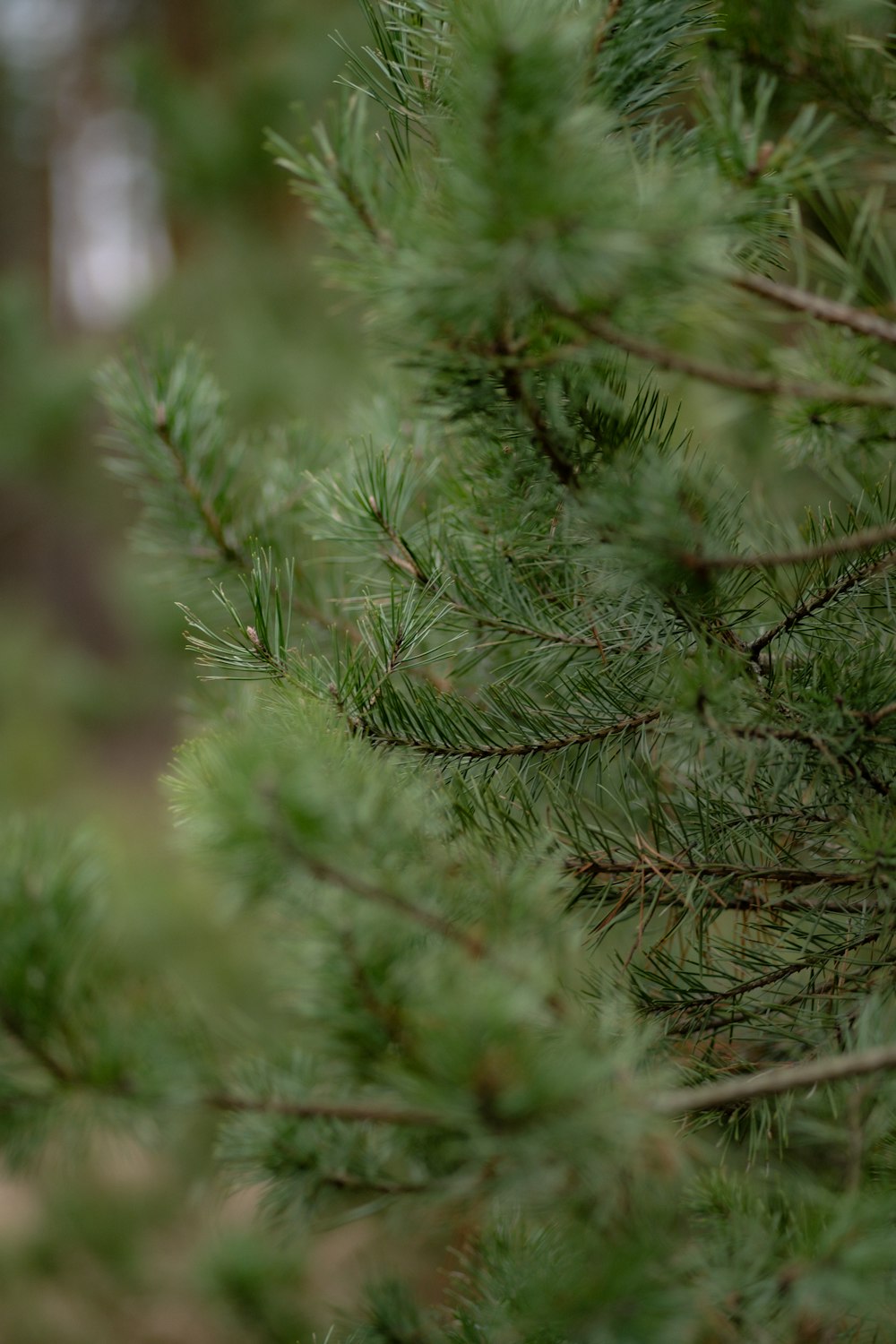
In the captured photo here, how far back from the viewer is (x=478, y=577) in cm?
59

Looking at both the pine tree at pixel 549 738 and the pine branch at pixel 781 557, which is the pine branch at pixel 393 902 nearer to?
the pine tree at pixel 549 738

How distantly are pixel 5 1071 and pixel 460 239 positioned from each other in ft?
1.65

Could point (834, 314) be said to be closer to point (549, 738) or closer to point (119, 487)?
point (549, 738)

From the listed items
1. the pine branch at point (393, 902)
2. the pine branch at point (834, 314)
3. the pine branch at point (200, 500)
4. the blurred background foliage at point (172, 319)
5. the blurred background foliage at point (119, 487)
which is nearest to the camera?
the pine branch at point (393, 902)

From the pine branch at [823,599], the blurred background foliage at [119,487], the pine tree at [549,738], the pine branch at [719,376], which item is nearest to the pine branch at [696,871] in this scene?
the pine tree at [549,738]

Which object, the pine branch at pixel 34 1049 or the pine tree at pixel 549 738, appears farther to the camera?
the pine branch at pixel 34 1049

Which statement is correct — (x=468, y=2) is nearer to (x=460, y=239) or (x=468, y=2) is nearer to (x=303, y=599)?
(x=460, y=239)

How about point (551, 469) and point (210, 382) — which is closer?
point (551, 469)

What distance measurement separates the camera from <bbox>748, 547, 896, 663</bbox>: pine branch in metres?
0.50

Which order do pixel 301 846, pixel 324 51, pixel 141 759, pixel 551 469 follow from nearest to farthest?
pixel 301 846 < pixel 551 469 < pixel 324 51 < pixel 141 759

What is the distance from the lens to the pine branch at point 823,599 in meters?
0.50

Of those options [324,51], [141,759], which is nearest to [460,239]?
[324,51]

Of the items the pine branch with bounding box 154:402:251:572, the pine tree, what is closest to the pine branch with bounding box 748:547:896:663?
the pine tree

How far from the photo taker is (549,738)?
567mm
